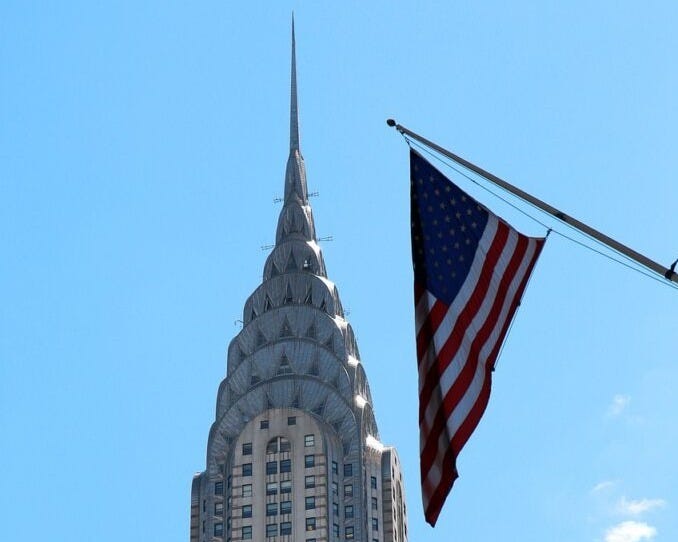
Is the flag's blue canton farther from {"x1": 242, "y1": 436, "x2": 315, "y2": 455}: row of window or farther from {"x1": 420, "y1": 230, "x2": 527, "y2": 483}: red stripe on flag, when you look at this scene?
{"x1": 242, "y1": 436, "x2": 315, "y2": 455}: row of window

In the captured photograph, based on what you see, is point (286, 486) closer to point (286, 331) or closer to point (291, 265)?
point (286, 331)

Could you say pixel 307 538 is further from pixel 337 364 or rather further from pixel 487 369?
pixel 487 369

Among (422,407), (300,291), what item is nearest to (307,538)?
(300,291)

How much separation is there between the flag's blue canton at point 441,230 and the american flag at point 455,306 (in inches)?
1.2

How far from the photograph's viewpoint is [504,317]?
4978cm

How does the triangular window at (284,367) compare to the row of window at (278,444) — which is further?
the triangular window at (284,367)

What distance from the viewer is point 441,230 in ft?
171

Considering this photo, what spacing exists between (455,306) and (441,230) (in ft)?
7.82

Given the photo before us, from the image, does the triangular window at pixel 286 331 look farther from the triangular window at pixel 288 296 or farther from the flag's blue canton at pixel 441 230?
the flag's blue canton at pixel 441 230

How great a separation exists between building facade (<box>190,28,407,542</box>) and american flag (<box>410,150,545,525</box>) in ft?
398

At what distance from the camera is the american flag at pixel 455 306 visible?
5000 centimetres

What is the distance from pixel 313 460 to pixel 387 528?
32.5ft

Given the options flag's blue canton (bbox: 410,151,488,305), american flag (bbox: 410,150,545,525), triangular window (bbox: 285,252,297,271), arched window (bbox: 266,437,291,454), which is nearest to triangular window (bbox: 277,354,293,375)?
arched window (bbox: 266,437,291,454)

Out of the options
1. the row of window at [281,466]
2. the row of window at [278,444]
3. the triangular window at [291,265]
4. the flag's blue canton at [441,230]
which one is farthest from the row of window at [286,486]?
the flag's blue canton at [441,230]
